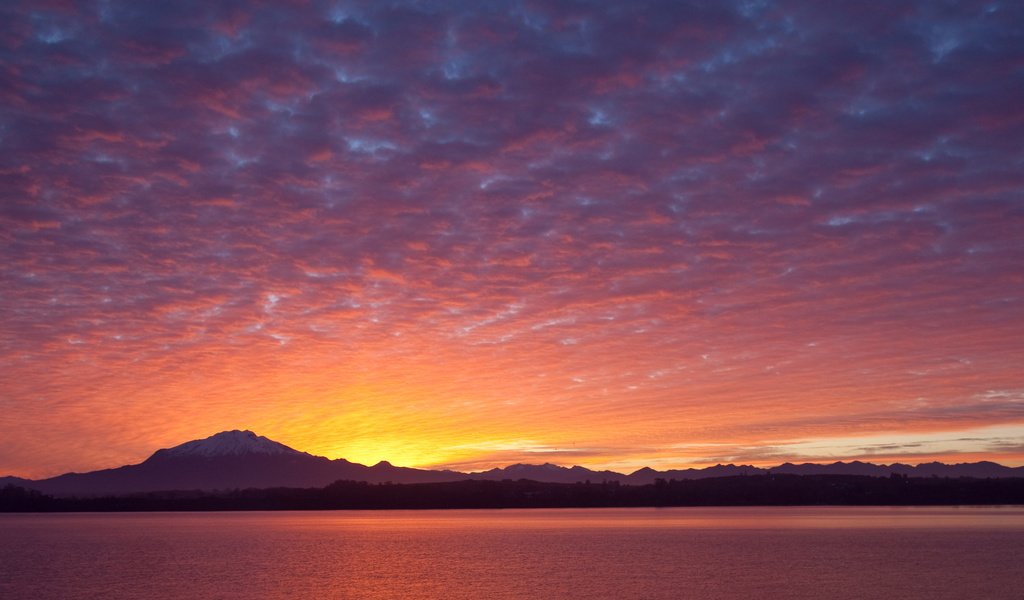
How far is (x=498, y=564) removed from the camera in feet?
308

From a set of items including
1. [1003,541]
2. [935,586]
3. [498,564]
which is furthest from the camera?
[1003,541]

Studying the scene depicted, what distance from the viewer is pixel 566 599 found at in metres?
63.3

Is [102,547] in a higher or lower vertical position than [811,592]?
higher

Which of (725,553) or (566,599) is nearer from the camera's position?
(566,599)

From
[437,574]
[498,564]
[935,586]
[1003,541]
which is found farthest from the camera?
[1003,541]

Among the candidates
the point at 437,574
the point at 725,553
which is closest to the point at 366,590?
the point at 437,574

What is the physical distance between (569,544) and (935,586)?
6827 cm

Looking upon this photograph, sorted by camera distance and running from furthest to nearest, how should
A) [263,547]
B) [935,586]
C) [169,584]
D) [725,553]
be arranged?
[263,547]
[725,553]
[169,584]
[935,586]

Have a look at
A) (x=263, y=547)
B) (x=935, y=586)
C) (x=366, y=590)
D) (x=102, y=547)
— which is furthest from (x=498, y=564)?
(x=102, y=547)

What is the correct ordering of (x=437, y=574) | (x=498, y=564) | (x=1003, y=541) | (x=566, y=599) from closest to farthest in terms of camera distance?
1. (x=566, y=599)
2. (x=437, y=574)
3. (x=498, y=564)
4. (x=1003, y=541)

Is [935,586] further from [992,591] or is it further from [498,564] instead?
[498,564]

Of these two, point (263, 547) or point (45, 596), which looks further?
point (263, 547)

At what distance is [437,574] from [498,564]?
41.1ft

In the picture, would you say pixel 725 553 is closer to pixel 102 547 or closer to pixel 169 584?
pixel 169 584
